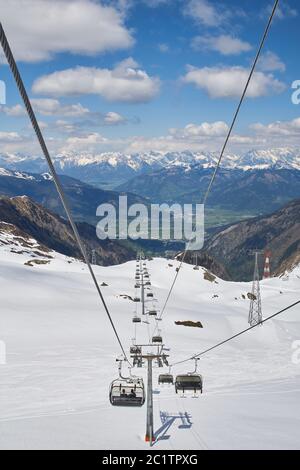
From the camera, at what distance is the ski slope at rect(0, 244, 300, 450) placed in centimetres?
2527

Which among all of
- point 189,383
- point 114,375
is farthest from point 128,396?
point 114,375

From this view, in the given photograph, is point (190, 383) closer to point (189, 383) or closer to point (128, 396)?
point (189, 383)

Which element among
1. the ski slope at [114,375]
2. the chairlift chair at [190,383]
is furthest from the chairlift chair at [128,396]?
the chairlift chair at [190,383]

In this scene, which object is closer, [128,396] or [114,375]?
[128,396]

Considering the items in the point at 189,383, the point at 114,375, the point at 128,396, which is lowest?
the point at 114,375

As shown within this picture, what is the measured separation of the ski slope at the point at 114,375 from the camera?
25.3 metres

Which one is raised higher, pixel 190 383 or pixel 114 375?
pixel 190 383

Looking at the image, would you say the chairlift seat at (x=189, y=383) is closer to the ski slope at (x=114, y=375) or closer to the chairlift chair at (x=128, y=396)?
the ski slope at (x=114, y=375)

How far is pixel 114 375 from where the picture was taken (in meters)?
41.7

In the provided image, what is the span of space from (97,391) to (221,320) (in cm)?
4849
